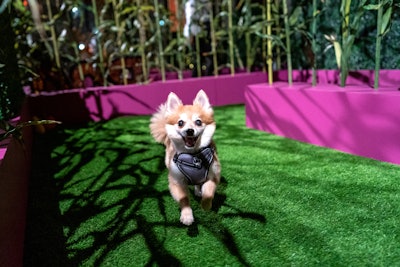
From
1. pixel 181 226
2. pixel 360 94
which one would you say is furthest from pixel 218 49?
pixel 181 226

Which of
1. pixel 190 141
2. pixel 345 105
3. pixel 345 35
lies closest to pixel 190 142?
pixel 190 141

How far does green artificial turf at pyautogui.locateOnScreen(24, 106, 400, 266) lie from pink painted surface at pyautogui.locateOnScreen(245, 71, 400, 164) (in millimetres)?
121

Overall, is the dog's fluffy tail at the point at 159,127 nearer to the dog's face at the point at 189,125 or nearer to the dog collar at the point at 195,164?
the dog's face at the point at 189,125

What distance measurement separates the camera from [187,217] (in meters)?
1.55

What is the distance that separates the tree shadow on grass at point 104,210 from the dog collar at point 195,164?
200 mm

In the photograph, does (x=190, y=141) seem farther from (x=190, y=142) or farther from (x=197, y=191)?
(x=197, y=191)

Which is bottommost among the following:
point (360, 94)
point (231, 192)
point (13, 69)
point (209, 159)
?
point (231, 192)

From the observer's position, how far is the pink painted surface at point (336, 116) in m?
2.09

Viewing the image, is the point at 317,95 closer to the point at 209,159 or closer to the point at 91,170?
the point at 209,159

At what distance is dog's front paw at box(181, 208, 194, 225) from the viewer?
1.54m

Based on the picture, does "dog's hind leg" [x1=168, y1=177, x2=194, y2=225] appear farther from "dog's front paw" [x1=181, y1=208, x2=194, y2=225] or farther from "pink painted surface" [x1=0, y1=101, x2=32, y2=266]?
"pink painted surface" [x1=0, y1=101, x2=32, y2=266]

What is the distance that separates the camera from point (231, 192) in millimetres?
1895

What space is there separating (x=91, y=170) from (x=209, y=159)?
1123 millimetres

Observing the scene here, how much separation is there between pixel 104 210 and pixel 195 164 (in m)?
0.57
